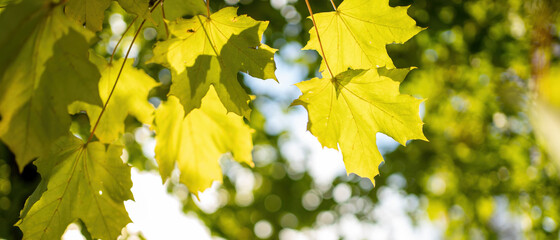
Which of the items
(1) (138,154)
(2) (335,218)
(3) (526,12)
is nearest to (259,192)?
(2) (335,218)

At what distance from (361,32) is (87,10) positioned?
0.95 meters

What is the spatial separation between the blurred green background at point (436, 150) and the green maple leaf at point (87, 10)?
186 cm

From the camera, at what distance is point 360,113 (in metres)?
1.46

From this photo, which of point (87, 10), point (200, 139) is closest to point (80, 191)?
point (200, 139)

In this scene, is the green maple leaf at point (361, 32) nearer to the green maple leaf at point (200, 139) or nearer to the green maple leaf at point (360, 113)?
the green maple leaf at point (360, 113)

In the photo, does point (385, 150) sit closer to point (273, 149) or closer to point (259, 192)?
point (273, 149)

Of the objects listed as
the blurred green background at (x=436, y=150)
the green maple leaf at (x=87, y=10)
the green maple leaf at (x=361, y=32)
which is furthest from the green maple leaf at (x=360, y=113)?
the blurred green background at (x=436, y=150)

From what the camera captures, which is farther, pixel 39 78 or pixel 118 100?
pixel 118 100

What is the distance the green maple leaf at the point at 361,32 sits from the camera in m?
1.37

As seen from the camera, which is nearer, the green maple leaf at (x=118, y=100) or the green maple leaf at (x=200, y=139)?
the green maple leaf at (x=118, y=100)

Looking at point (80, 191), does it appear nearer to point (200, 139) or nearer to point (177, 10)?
point (200, 139)

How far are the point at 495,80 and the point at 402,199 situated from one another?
87.1 inches

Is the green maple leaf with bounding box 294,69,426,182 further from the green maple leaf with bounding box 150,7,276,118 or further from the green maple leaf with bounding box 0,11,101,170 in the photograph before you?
the green maple leaf with bounding box 0,11,101,170

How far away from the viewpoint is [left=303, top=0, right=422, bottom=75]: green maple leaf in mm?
1365
